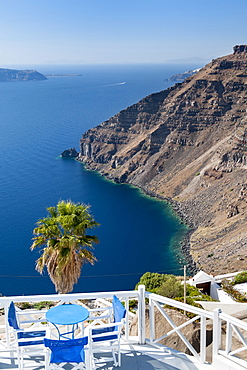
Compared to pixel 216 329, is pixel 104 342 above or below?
below

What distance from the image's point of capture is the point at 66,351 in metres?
11.6

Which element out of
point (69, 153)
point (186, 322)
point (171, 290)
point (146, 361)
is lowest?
point (69, 153)

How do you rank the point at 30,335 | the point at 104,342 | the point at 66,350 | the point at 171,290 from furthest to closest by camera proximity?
the point at 171,290, the point at 104,342, the point at 30,335, the point at 66,350

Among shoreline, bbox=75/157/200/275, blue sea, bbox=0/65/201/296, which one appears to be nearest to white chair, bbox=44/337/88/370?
blue sea, bbox=0/65/201/296

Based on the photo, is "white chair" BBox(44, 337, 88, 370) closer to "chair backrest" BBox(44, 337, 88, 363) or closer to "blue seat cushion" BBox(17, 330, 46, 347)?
"chair backrest" BBox(44, 337, 88, 363)

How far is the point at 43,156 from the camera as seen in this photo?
188 metres

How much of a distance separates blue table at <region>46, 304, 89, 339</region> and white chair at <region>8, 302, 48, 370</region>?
18.8 inches

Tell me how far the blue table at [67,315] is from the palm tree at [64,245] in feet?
41.6

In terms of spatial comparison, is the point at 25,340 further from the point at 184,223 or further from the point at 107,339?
the point at 184,223

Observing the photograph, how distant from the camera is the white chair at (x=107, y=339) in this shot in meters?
12.1

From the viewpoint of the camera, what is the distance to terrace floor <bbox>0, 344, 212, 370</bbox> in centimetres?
1285

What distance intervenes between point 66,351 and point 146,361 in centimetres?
287

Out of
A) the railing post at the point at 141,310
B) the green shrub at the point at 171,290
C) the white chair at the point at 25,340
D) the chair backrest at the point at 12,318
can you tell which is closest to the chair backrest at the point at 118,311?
the railing post at the point at 141,310

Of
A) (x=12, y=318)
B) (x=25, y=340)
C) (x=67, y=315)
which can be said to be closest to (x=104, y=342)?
(x=67, y=315)
